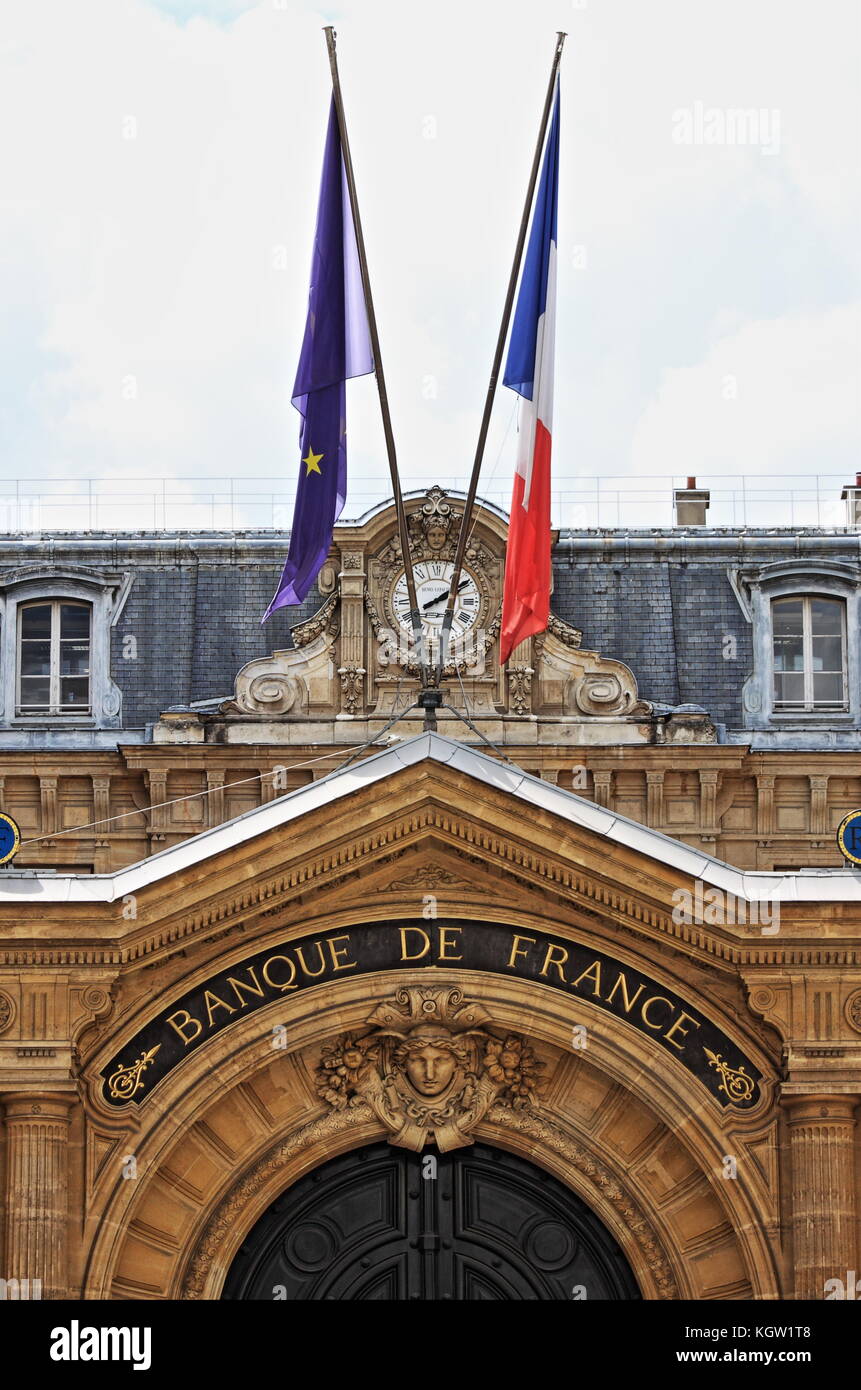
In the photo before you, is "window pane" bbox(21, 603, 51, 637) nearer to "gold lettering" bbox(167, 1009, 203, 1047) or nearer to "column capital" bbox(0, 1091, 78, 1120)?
"gold lettering" bbox(167, 1009, 203, 1047)

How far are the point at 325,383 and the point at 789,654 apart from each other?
938cm

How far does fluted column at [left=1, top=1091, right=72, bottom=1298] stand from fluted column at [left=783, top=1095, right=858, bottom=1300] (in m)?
6.60

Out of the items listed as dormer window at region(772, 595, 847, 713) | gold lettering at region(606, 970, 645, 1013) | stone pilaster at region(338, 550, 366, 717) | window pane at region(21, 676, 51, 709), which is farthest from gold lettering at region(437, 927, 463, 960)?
window pane at region(21, 676, 51, 709)

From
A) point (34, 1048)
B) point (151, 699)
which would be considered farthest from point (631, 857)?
point (151, 699)

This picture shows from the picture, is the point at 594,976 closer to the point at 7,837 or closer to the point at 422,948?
the point at 422,948

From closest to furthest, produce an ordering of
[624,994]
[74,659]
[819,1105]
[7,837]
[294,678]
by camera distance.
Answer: [819,1105]
[624,994]
[7,837]
[294,678]
[74,659]

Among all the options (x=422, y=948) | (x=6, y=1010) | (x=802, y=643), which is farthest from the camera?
(x=802, y=643)

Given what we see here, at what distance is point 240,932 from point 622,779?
876cm

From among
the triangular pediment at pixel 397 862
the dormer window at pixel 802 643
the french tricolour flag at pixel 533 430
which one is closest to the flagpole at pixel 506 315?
the french tricolour flag at pixel 533 430

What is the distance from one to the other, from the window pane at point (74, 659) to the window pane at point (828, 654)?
9455 mm

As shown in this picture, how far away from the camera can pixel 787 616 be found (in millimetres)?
34625

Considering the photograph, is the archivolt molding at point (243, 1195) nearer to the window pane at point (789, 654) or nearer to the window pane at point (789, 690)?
the window pane at point (789, 690)

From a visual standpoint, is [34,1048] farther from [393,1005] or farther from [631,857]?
[631,857]

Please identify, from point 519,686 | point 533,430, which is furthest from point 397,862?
point 519,686
